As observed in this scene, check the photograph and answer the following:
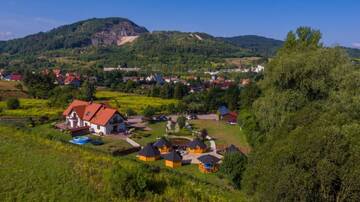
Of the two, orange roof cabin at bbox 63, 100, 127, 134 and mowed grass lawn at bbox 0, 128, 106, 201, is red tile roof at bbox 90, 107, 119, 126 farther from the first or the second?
mowed grass lawn at bbox 0, 128, 106, 201

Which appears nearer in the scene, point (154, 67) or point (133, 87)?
point (133, 87)

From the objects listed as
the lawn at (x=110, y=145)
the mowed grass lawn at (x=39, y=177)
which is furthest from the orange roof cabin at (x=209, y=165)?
the mowed grass lawn at (x=39, y=177)

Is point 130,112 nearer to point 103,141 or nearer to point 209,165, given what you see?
point 103,141

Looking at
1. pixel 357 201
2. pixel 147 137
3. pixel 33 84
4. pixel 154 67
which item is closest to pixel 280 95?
pixel 357 201

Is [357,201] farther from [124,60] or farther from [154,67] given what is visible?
[124,60]

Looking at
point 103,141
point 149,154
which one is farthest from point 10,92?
point 149,154
